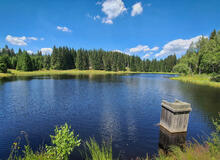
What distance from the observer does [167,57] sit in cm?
16088

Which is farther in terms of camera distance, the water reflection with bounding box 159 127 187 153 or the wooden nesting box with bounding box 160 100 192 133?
the wooden nesting box with bounding box 160 100 192 133

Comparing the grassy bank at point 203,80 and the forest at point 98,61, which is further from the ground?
the forest at point 98,61

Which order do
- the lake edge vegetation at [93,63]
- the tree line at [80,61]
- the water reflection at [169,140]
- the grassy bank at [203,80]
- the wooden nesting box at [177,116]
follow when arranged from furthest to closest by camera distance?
the tree line at [80,61] → the lake edge vegetation at [93,63] → the grassy bank at [203,80] → the wooden nesting box at [177,116] → the water reflection at [169,140]

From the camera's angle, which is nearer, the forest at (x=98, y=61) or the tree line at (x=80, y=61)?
the forest at (x=98, y=61)

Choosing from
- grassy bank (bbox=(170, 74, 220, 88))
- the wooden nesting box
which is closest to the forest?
grassy bank (bbox=(170, 74, 220, 88))

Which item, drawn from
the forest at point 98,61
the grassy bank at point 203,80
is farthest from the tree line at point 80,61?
the grassy bank at point 203,80

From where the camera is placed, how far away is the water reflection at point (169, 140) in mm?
9441

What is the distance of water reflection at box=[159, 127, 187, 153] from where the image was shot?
31.0 feet

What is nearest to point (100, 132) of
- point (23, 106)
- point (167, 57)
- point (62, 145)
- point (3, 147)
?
point (62, 145)

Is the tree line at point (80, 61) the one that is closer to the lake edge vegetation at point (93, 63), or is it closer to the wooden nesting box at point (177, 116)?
the lake edge vegetation at point (93, 63)

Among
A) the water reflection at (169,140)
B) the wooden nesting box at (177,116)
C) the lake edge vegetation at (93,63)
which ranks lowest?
the water reflection at (169,140)

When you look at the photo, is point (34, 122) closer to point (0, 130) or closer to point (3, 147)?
point (0, 130)

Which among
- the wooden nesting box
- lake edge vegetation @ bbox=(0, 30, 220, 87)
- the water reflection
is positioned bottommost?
the water reflection

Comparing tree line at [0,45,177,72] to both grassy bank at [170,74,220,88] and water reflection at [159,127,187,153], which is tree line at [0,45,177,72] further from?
water reflection at [159,127,187,153]
